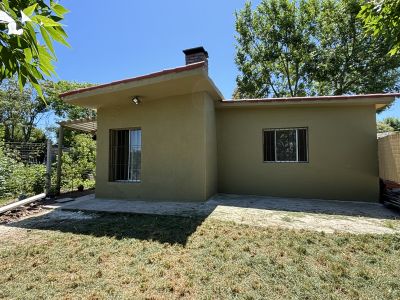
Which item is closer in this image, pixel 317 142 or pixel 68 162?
pixel 317 142

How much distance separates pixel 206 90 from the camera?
7887 mm

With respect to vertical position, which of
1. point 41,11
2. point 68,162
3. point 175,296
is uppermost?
point 41,11

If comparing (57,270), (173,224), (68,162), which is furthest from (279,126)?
(68,162)

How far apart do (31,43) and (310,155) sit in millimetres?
8769

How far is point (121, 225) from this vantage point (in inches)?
220

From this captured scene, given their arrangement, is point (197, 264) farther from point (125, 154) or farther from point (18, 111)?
point (18, 111)

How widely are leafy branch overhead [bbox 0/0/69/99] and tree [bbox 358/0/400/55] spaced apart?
4005mm

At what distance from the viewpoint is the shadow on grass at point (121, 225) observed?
4.89 metres

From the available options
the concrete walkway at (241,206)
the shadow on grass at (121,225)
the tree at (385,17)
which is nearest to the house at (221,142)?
the concrete walkway at (241,206)

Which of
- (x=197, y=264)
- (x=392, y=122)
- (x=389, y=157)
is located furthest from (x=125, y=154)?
(x=392, y=122)

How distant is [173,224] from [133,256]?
1.67m

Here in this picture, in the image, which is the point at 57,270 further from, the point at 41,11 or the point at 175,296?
the point at 41,11

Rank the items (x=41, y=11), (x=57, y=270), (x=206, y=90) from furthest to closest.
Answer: (x=206, y=90), (x=57, y=270), (x=41, y=11)

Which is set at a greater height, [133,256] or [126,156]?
[126,156]
